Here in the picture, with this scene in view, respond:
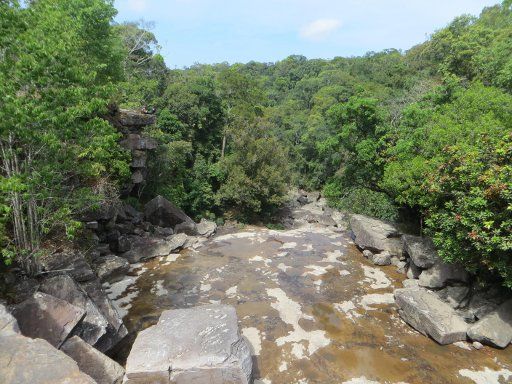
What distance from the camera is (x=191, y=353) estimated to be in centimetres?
541

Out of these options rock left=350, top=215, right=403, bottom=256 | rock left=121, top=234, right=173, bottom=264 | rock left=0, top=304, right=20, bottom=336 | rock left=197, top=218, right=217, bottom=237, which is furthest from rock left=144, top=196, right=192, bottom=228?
rock left=0, top=304, right=20, bottom=336

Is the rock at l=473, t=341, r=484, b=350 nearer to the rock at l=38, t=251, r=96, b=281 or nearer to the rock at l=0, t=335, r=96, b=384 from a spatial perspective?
the rock at l=0, t=335, r=96, b=384

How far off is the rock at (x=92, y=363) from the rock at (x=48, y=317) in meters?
0.22

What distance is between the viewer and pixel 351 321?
29.4 feet

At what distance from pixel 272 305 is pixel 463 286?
6022 mm

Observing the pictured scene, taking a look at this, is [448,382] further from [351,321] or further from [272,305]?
[272,305]

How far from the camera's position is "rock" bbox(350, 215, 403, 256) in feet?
44.3

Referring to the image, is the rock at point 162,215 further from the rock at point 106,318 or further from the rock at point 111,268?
the rock at point 106,318

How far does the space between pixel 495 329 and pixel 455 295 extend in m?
1.78

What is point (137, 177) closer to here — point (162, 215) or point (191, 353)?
point (162, 215)

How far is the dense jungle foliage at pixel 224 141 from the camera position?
6512mm

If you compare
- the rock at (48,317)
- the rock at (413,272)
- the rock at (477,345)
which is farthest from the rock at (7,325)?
the rock at (413,272)

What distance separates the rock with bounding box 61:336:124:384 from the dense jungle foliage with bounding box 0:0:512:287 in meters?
2.38

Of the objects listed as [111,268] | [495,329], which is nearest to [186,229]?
[111,268]
